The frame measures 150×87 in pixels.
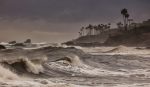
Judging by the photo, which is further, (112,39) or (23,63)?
(112,39)

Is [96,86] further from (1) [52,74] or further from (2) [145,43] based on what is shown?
(2) [145,43]

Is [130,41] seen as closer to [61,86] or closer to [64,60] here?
[64,60]

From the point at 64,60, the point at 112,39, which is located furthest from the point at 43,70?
the point at 112,39

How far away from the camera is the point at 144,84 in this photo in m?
20.1

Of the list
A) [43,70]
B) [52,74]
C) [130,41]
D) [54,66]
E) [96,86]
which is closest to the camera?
[96,86]

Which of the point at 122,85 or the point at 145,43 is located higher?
the point at 145,43

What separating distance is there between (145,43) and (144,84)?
88.5 m

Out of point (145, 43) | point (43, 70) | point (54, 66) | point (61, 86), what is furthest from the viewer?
point (145, 43)

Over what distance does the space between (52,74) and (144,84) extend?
643cm

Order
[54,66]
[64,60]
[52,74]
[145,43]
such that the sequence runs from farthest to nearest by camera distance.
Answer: [145,43] → [64,60] → [54,66] → [52,74]

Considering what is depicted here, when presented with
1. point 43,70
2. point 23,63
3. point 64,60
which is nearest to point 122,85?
point 43,70

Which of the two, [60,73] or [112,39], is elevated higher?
[112,39]

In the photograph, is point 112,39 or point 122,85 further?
point 112,39

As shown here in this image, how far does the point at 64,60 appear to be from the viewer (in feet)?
109
